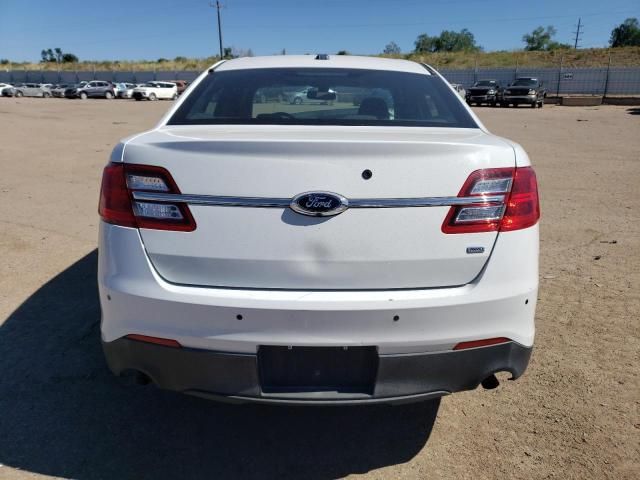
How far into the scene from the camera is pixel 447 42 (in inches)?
4203

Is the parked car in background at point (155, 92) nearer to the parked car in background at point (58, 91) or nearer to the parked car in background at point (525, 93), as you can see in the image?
the parked car in background at point (58, 91)

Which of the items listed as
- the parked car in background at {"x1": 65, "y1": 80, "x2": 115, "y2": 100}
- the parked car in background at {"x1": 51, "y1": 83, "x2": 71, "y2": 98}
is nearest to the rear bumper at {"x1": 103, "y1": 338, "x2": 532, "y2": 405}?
the parked car in background at {"x1": 65, "y1": 80, "x2": 115, "y2": 100}

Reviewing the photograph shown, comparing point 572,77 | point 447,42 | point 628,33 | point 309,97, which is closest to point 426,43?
point 447,42

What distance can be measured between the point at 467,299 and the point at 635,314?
245 cm

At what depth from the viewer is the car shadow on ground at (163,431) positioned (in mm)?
2324

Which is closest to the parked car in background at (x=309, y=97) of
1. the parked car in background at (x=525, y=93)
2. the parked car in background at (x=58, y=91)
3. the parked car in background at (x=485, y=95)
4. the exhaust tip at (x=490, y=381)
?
the exhaust tip at (x=490, y=381)

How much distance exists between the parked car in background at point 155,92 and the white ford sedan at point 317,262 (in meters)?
46.8

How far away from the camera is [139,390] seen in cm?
290

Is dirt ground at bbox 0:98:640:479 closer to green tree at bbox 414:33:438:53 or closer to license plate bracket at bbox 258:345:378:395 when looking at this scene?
license plate bracket at bbox 258:345:378:395

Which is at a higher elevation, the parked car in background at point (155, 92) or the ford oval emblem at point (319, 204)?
the ford oval emblem at point (319, 204)

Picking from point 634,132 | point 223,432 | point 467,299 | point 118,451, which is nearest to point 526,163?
point 467,299

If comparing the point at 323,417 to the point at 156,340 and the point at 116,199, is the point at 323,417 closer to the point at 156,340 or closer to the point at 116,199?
the point at 156,340

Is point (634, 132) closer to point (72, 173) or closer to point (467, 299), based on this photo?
point (72, 173)

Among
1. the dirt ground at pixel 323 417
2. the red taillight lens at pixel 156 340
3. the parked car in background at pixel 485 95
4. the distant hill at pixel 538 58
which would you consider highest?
the distant hill at pixel 538 58
